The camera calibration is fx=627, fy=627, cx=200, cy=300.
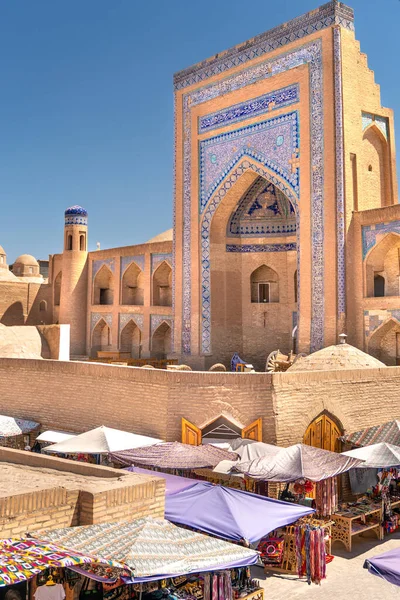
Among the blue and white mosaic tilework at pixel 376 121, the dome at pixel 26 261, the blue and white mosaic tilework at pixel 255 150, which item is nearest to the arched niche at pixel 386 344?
the blue and white mosaic tilework at pixel 255 150

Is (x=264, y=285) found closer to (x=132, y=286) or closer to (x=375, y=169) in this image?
(x=375, y=169)

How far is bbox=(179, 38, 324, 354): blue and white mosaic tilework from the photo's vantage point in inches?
503

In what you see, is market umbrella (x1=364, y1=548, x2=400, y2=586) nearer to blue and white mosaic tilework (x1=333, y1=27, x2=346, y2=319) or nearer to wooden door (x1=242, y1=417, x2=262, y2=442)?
wooden door (x1=242, y1=417, x2=262, y2=442)

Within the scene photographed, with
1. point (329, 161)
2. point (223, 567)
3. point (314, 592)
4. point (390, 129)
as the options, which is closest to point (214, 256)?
point (329, 161)

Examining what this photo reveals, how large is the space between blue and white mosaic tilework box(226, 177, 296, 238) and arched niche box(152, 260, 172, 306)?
114 inches

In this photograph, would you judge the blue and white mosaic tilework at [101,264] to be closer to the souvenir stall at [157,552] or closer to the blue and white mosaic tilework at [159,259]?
the blue and white mosaic tilework at [159,259]

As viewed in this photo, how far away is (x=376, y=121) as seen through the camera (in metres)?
13.6

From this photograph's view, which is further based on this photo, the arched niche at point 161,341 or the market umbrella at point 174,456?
the arched niche at point 161,341

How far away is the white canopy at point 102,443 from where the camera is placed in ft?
25.3

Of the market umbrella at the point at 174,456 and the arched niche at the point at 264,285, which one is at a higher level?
the arched niche at the point at 264,285

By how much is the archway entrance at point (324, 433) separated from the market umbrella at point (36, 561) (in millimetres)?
4878

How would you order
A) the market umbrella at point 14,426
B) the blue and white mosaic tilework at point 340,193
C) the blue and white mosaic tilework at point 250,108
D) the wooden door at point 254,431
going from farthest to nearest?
the blue and white mosaic tilework at point 250,108 < the blue and white mosaic tilework at point 340,193 < the market umbrella at point 14,426 < the wooden door at point 254,431

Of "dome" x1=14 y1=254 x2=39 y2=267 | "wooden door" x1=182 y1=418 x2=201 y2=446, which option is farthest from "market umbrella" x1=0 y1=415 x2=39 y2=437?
"dome" x1=14 y1=254 x2=39 y2=267

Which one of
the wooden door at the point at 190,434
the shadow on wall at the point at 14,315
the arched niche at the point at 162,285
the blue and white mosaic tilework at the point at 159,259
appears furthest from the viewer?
the shadow on wall at the point at 14,315
